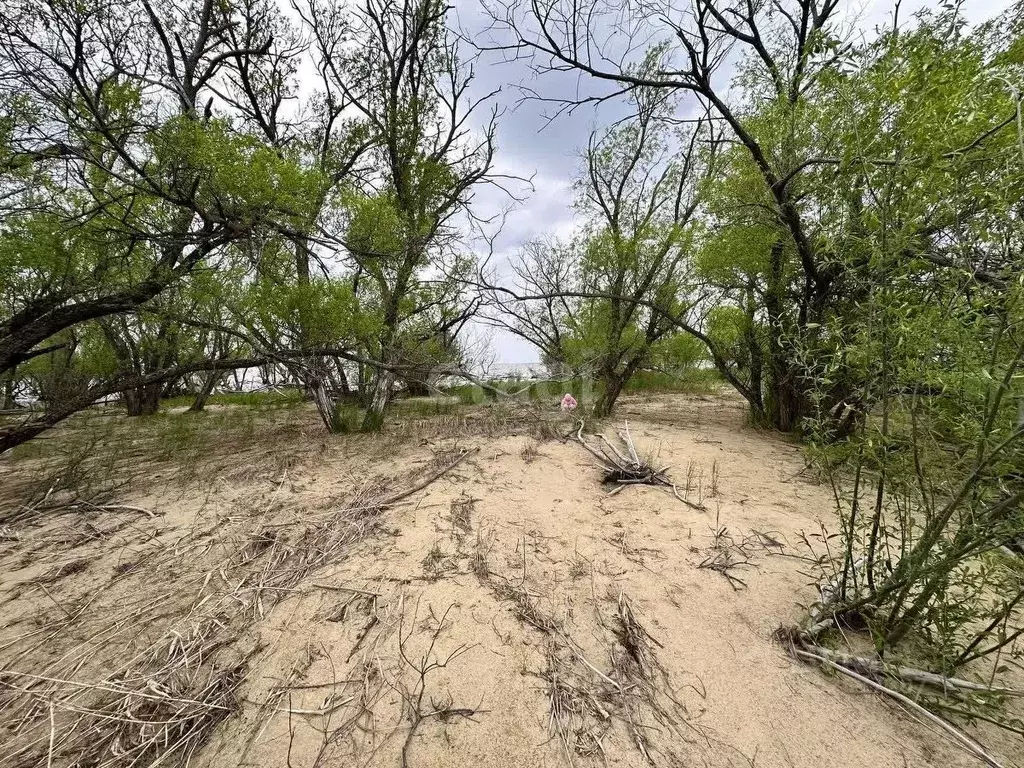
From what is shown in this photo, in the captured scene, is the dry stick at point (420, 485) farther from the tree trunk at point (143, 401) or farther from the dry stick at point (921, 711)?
the tree trunk at point (143, 401)

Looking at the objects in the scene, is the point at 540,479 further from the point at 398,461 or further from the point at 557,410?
the point at 557,410

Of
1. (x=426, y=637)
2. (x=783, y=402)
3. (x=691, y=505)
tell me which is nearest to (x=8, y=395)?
(x=426, y=637)

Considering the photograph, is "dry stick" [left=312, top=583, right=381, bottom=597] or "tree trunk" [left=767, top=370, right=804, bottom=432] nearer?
"dry stick" [left=312, top=583, right=381, bottom=597]

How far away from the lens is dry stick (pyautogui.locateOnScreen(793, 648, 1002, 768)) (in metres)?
1.29

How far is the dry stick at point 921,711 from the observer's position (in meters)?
1.29

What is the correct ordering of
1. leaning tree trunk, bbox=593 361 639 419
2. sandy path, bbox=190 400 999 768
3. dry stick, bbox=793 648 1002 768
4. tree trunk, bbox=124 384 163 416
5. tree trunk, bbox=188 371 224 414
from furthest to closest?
tree trunk, bbox=124 384 163 416 → tree trunk, bbox=188 371 224 414 → leaning tree trunk, bbox=593 361 639 419 → sandy path, bbox=190 400 999 768 → dry stick, bbox=793 648 1002 768

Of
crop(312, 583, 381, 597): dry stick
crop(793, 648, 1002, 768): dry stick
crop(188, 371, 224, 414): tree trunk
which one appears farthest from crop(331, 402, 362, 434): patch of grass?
crop(793, 648, 1002, 768): dry stick

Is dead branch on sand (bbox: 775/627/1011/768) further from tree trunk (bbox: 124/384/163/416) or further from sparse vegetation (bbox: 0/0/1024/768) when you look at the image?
tree trunk (bbox: 124/384/163/416)

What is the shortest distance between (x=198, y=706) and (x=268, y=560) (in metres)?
1.04

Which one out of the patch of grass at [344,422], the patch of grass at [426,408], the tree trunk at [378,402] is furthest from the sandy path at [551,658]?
the patch of grass at [426,408]

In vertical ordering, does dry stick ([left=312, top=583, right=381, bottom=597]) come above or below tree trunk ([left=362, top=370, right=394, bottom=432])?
below

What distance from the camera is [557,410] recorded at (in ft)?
28.1

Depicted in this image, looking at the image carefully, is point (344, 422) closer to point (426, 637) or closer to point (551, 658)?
point (426, 637)

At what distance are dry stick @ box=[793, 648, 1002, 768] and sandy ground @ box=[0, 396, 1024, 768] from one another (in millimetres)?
54
